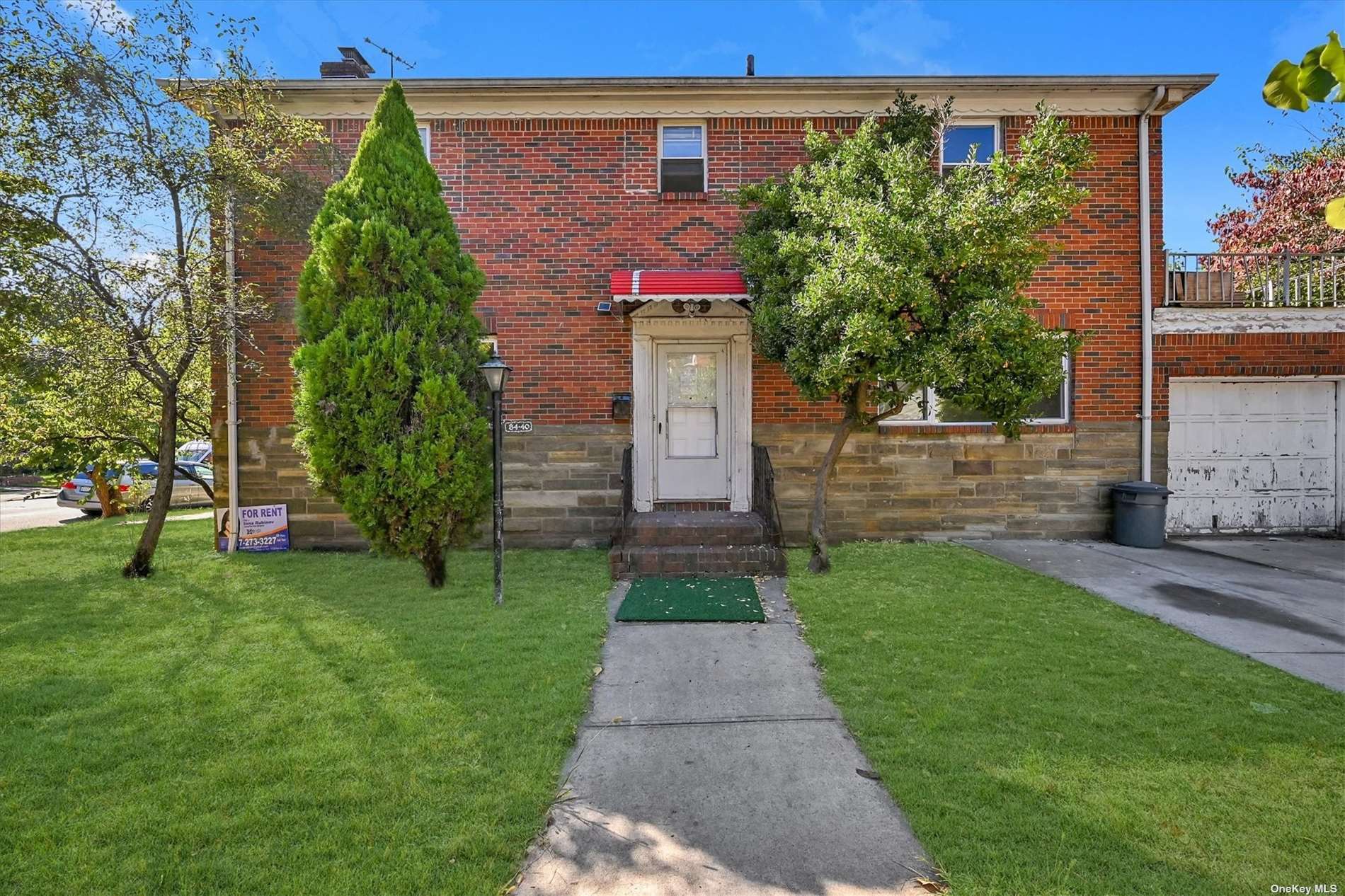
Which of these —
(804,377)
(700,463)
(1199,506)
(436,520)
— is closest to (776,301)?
(804,377)

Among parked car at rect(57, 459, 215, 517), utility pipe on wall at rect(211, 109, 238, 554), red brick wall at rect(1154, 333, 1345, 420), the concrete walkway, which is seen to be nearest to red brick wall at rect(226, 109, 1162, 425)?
utility pipe on wall at rect(211, 109, 238, 554)

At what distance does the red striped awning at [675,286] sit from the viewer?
6871mm

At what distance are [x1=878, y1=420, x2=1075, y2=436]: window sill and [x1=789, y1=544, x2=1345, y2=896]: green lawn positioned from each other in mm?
3222

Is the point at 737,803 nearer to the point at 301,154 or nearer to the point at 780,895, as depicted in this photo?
the point at 780,895

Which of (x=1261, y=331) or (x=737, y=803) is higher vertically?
(x=1261, y=331)

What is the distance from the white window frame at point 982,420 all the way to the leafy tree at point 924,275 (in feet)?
7.09

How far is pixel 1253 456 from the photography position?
8383 millimetres

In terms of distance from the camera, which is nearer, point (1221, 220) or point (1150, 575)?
point (1150, 575)

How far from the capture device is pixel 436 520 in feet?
18.8

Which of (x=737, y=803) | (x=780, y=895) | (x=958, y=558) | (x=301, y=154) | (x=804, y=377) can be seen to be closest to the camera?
(x=780, y=895)

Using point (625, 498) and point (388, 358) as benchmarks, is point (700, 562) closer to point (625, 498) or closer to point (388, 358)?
point (625, 498)

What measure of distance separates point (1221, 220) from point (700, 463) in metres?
14.6

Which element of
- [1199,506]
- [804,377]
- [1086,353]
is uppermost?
[1086,353]

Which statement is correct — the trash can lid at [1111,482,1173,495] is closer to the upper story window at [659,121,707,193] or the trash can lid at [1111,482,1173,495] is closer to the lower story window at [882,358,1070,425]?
the lower story window at [882,358,1070,425]
